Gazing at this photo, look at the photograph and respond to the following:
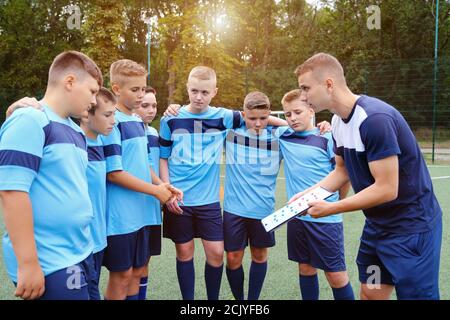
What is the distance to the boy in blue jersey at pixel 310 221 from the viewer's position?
11.6 feet

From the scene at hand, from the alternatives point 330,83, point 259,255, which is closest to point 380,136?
point 330,83

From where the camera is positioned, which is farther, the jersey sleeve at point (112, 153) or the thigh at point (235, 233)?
the thigh at point (235, 233)

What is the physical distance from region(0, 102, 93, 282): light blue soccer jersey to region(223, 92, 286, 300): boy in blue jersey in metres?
1.73

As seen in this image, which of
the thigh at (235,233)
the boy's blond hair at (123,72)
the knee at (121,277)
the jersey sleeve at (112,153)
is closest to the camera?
the jersey sleeve at (112,153)

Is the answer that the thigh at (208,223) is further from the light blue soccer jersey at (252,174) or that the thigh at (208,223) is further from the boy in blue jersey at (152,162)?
the boy in blue jersey at (152,162)

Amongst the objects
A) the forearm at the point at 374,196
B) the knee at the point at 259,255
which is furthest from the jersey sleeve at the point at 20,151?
the knee at the point at 259,255

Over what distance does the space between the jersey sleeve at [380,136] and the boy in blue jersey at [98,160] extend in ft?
5.03

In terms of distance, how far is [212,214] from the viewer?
3.83 metres

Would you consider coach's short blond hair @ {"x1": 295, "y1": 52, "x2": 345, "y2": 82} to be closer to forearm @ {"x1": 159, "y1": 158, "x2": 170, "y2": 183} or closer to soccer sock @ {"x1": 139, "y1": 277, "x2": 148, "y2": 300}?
forearm @ {"x1": 159, "y1": 158, "x2": 170, "y2": 183}

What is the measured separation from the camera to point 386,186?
2.46 m

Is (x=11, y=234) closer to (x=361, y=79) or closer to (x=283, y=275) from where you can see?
(x=283, y=275)

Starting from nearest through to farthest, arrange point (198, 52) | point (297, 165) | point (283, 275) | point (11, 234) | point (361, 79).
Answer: point (11, 234) → point (297, 165) → point (283, 275) → point (361, 79) → point (198, 52)
